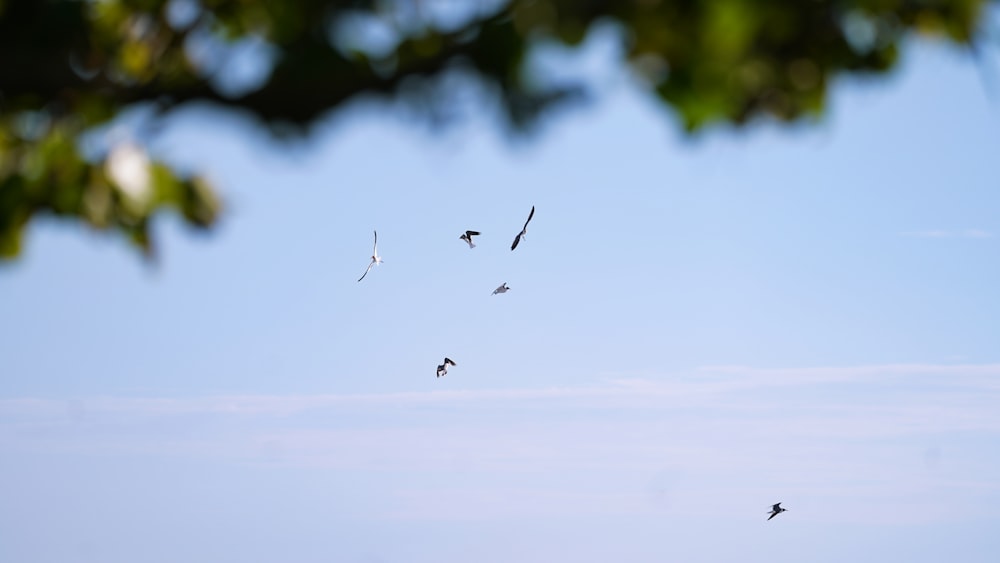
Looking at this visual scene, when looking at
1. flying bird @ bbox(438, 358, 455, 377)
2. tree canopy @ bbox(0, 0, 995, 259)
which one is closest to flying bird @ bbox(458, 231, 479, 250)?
flying bird @ bbox(438, 358, 455, 377)

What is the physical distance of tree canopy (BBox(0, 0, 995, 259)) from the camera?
645 cm

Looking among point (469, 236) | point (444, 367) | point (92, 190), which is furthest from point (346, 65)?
point (444, 367)

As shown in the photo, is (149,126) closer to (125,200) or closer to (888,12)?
(125,200)

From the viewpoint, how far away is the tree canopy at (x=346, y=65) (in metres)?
6.45

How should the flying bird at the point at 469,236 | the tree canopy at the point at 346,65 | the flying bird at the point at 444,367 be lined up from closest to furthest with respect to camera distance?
the tree canopy at the point at 346,65 → the flying bird at the point at 469,236 → the flying bird at the point at 444,367

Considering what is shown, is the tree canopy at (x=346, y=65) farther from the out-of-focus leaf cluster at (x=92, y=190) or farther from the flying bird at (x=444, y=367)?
the flying bird at (x=444, y=367)

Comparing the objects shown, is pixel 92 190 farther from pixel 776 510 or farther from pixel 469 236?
pixel 776 510

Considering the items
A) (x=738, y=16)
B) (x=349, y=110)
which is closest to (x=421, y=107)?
(x=349, y=110)

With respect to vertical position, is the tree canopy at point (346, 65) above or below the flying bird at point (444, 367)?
below

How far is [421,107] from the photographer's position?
6695 millimetres

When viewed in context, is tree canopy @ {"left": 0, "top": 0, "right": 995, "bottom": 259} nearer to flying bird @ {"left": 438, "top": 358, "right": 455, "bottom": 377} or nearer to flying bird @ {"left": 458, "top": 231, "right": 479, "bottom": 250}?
flying bird @ {"left": 458, "top": 231, "right": 479, "bottom": 250}

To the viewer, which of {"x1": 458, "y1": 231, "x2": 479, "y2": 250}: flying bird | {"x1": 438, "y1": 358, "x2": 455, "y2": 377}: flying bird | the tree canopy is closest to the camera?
the tree canopy

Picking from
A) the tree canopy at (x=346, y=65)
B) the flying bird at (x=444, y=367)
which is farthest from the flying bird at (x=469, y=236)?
the tree canopy at (x=346, y=65)

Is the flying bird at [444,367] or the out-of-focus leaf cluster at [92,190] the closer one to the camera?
the out-of-focus leaf cluster at [92,190]
